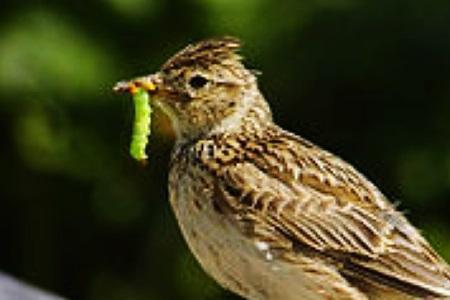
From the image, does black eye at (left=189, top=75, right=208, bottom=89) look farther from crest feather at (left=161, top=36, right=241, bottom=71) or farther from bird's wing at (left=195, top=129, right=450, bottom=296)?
bird's wing at (left=195, top=129, right=450, bottom=296)

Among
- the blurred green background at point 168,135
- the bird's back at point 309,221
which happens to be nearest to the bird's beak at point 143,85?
the bird's back at point 309,221

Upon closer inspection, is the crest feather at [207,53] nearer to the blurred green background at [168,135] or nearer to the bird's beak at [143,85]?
the bird's beak at [143,85]

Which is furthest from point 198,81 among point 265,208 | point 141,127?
point 265,208

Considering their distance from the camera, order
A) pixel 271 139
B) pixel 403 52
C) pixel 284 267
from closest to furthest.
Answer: pixel 284 267
pixel 271 139
pixel 403 52

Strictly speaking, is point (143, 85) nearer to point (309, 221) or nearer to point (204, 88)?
point (204, 88)

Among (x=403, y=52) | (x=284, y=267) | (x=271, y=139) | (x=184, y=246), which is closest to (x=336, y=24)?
(x=403, y=52)

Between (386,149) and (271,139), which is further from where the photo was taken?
(386,149)

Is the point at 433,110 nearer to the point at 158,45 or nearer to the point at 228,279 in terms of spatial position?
the point at 158,45
